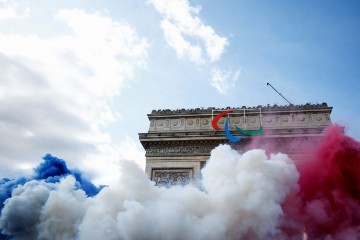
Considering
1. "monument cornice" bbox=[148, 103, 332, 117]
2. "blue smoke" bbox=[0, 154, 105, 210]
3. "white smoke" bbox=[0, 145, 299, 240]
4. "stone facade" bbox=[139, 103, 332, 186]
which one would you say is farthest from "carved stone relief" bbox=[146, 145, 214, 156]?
"white smoke" bbox=[0, 145, 299, 240]

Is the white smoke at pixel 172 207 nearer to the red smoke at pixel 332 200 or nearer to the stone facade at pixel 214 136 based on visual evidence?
the red smoke at pixel 332 200

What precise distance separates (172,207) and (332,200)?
5794 millimetres

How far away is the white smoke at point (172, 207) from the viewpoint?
10.5 meters

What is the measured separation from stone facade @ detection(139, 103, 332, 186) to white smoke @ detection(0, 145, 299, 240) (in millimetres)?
7686

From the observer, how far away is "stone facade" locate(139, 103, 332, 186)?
19.8 m

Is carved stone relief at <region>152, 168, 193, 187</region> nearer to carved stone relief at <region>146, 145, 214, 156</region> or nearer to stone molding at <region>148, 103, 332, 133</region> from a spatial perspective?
carved stone relief at <region>146, 145, 214, 156</region>

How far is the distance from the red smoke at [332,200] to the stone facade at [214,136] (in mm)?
7607

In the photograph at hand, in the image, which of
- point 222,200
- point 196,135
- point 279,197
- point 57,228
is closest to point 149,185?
point 222,200

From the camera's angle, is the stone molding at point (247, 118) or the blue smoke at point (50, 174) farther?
the stone molding at point (247, 118)

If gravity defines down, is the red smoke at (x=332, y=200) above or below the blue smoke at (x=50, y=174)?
below

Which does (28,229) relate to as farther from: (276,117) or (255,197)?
(276,117)

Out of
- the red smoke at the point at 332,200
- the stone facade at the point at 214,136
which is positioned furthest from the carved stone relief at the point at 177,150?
the red smoke at the point at 332,200

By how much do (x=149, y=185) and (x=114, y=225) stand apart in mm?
2068

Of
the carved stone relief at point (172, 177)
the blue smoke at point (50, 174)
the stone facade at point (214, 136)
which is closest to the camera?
the blue smoke at point (50, 174)
